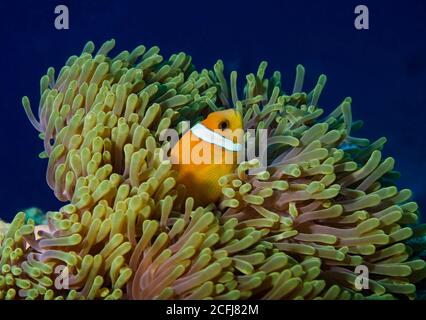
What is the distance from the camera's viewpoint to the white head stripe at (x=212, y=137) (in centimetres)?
177

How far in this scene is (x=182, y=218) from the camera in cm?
171

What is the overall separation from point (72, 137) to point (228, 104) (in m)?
0.90

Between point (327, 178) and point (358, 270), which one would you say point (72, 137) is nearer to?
point (327, 178)

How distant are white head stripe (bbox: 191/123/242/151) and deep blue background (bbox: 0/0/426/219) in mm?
6339

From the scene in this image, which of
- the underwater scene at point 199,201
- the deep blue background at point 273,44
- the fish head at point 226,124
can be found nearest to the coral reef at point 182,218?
the underwater scene at point 199,201

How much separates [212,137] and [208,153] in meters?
0.06

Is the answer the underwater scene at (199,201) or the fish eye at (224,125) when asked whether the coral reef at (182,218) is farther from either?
the fish eye at (224,125)

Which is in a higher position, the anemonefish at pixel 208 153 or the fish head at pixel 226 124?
the fish head at pixel 226 124

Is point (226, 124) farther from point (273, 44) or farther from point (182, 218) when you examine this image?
point (273, 44)

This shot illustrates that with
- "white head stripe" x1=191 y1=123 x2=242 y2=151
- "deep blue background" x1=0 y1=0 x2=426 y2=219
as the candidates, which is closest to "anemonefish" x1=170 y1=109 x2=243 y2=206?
"white head stripe" x1=191 y1=123 x2=242 y2=151

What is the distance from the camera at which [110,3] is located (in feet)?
32.0

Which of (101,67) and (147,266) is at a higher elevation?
(101,67)

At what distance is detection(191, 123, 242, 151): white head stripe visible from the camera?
177 centimetres
